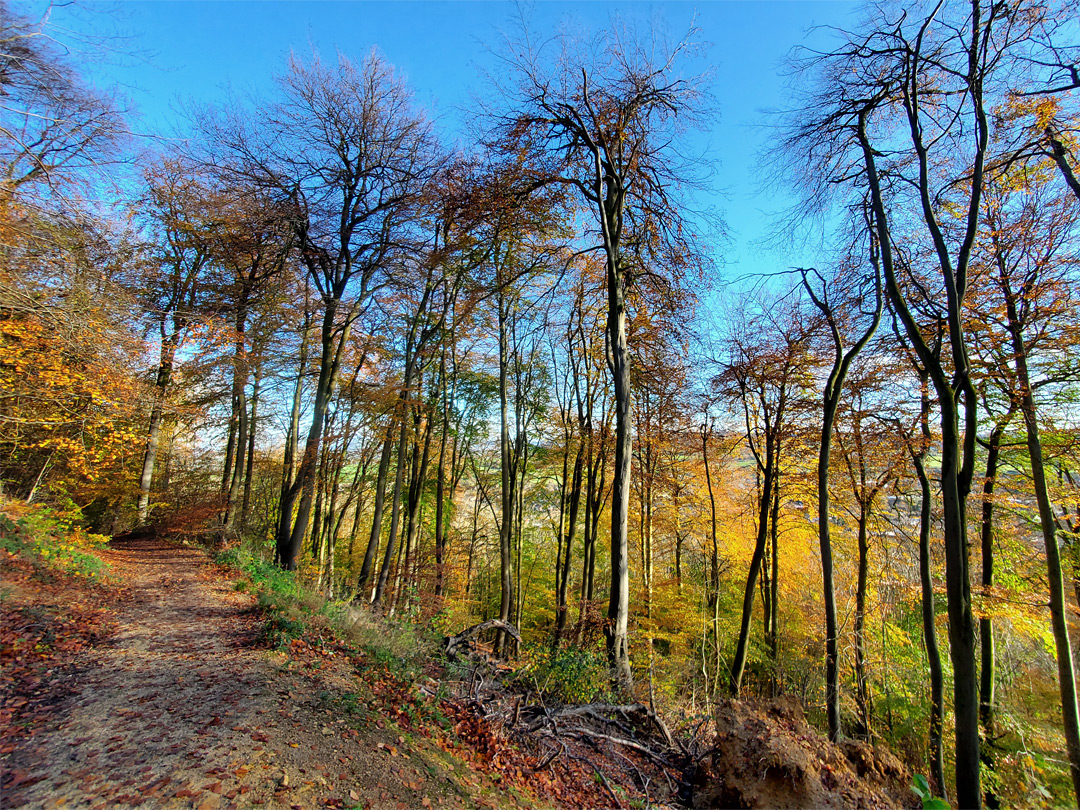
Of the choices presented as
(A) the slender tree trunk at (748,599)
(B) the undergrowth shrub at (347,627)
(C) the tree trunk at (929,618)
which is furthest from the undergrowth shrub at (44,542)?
(C) the tree trunk at (929,618)

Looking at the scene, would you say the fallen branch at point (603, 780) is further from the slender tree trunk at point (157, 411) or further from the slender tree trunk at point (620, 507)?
the slender tree trunk at point (157, 411)

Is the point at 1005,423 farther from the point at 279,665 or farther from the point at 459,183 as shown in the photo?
the point at 279,665

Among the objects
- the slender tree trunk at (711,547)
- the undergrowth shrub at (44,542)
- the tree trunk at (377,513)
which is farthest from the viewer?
the slender tree trunk at (711,547)

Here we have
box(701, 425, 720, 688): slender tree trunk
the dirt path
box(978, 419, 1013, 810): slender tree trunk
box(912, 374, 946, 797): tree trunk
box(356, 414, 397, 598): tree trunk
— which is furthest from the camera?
box(701, 425, 720, 688): slender tree trunk

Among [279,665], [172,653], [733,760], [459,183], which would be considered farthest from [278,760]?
[459,183]

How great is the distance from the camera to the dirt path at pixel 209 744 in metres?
2.77

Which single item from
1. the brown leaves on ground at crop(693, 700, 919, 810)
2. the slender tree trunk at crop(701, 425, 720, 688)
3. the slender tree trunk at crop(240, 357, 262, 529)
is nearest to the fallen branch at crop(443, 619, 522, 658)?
the brown leaves on ground at crop(693, 700, 919, 810)

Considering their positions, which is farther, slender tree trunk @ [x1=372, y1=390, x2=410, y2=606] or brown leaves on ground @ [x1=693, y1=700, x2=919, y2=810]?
slender tree trunk @ [x1=372, y1=390, x2=410, y2=606]

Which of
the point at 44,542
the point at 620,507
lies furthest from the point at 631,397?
the point at 44,542

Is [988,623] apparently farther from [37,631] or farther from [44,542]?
[44,542]

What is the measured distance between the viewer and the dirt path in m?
2.77

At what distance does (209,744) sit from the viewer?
3252mm

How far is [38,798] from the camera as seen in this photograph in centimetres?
255

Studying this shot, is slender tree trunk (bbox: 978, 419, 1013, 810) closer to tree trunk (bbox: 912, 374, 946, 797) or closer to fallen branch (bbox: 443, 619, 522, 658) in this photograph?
tree trunk (bbox: 912, 374, 946, 797)
